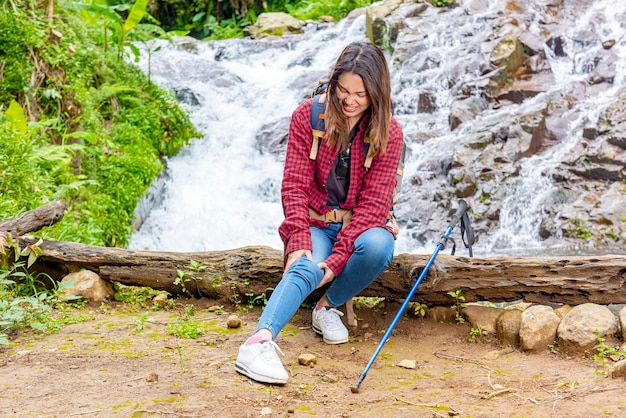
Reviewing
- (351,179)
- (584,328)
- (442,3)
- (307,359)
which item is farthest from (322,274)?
(442,3)

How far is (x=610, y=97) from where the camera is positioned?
365 inches

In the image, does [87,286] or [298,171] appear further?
[87,286]

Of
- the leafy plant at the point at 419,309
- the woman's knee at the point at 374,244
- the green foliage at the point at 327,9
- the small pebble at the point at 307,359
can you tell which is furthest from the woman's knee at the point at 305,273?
the green foliage at the point at 327,9

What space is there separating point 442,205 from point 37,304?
18.3ft

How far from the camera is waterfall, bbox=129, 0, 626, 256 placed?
26.7 ft

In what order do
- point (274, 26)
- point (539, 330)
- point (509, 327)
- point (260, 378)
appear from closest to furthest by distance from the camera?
point (260, 378), point (539, 330), point (509, 327), point (274, 26)

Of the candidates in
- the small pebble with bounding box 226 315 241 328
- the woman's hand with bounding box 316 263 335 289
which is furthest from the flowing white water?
the woman's hand with bounding box 316 263 335 289

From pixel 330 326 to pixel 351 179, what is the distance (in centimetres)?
86

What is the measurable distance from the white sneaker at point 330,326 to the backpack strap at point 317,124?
92cm

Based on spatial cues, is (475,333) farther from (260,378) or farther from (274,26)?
(274,26)

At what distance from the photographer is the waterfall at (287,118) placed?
8.14 m

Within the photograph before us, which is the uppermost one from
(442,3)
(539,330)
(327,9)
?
(327,9)

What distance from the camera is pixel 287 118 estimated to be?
10828 mm

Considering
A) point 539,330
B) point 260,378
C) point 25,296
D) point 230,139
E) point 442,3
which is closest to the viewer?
point 260,378
